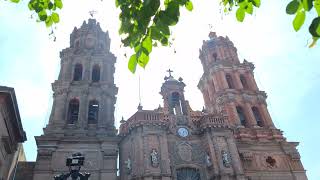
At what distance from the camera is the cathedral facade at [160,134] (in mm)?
22969

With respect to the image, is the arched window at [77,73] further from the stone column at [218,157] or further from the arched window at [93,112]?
the stone column at [218,157]

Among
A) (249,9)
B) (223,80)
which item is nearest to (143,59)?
(249,9)

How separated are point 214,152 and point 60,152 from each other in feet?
34.8

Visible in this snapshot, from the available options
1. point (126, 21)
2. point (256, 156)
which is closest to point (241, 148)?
point (256, 156)

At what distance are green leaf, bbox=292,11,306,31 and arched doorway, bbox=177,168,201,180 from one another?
21500mm

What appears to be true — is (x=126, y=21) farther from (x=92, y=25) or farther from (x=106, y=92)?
(x=92, y=25)

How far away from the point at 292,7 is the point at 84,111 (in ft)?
80.1

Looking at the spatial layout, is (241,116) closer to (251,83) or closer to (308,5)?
(251,83)

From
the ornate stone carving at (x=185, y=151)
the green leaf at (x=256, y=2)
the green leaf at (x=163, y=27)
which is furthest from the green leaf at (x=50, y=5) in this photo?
the ornate stone carving at (x=185, y=151)

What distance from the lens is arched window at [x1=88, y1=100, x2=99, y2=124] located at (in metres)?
26.6

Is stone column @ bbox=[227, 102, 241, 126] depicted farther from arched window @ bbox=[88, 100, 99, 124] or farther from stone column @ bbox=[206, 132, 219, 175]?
arched window @ bbox=[88, 100, 99, 124]

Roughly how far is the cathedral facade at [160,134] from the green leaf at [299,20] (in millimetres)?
19546

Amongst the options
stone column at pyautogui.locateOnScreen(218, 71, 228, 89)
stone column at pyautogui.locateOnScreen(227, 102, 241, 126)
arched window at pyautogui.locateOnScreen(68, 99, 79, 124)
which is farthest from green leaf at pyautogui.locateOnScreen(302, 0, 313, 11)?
stone column at pyautogui.locateOnScreen(218, 71, 228, 89)

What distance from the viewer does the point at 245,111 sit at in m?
29.3
